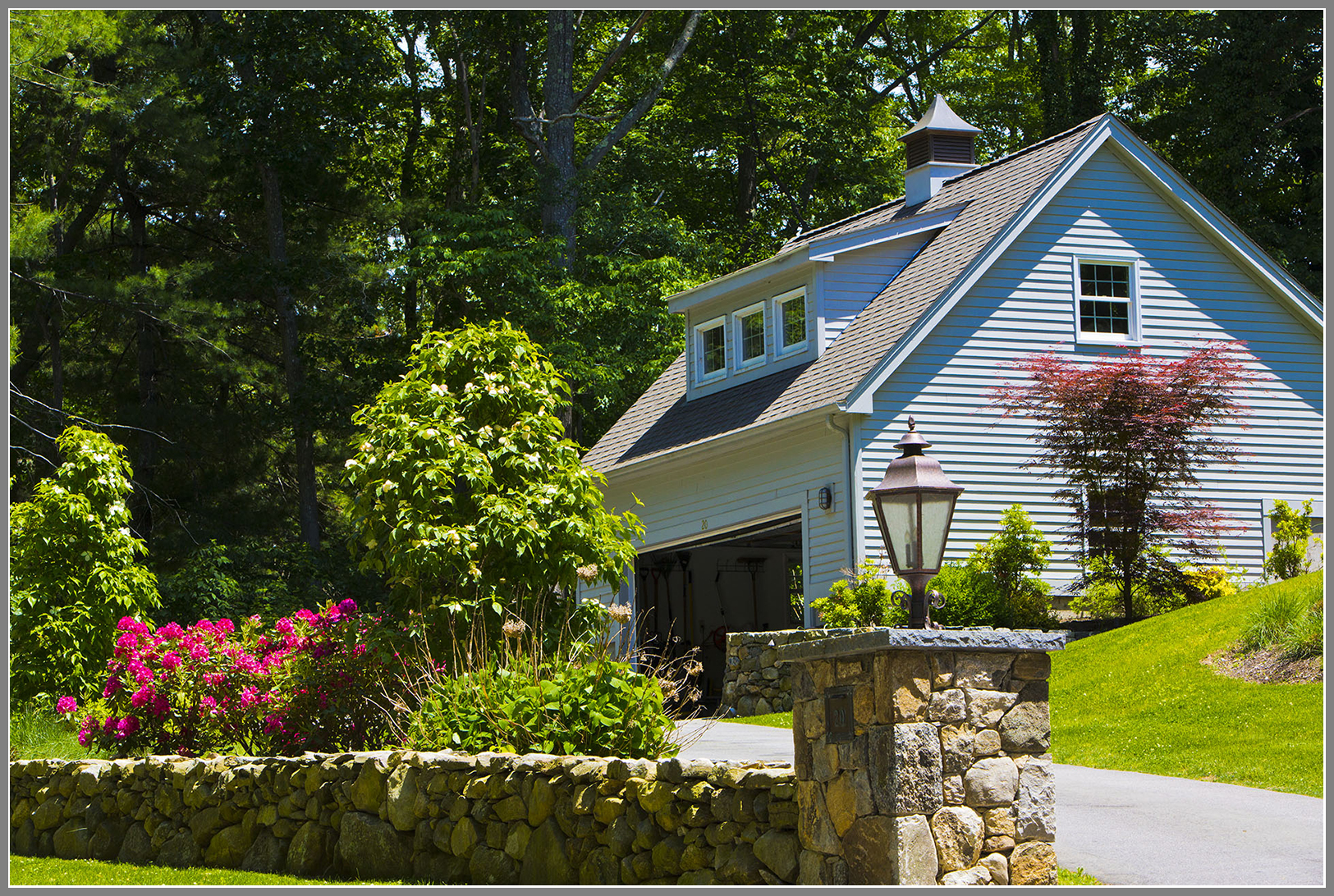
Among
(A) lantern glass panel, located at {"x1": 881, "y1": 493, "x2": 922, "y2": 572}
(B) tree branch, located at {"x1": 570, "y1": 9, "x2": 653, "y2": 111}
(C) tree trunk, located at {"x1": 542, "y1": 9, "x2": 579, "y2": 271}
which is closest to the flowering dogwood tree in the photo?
(A) lantern glass panel, located at {"x1": 881, "y1": 493, "x2": 922, "y2": 572}

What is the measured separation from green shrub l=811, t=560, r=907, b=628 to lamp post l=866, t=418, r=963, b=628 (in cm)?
869

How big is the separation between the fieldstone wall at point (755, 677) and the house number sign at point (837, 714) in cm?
980

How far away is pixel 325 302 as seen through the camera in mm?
29047

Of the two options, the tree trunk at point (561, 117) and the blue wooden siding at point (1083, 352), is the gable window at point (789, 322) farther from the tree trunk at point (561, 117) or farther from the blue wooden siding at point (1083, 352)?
the tree trunk at point (561, 117)

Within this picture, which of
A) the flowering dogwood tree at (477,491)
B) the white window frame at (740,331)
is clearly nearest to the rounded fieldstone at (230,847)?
the flowering dogwood tree at (477,491)

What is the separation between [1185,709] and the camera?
12242mm

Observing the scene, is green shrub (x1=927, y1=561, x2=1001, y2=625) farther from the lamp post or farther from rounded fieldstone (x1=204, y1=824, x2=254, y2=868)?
the lamp post

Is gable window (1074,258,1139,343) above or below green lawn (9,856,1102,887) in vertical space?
above

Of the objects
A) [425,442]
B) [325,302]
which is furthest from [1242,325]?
[325,302]

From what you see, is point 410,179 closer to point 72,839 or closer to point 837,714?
point 72,839

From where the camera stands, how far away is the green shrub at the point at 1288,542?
17.1m

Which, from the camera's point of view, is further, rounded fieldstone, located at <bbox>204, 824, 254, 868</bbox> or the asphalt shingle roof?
the asphalt shingle roof

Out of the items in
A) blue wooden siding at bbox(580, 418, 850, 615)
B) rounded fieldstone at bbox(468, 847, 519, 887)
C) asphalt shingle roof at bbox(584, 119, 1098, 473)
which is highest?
asphalt shingle roof at bbox(584, 119, 1098, 473)

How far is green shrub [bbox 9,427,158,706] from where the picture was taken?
45.0 feet
